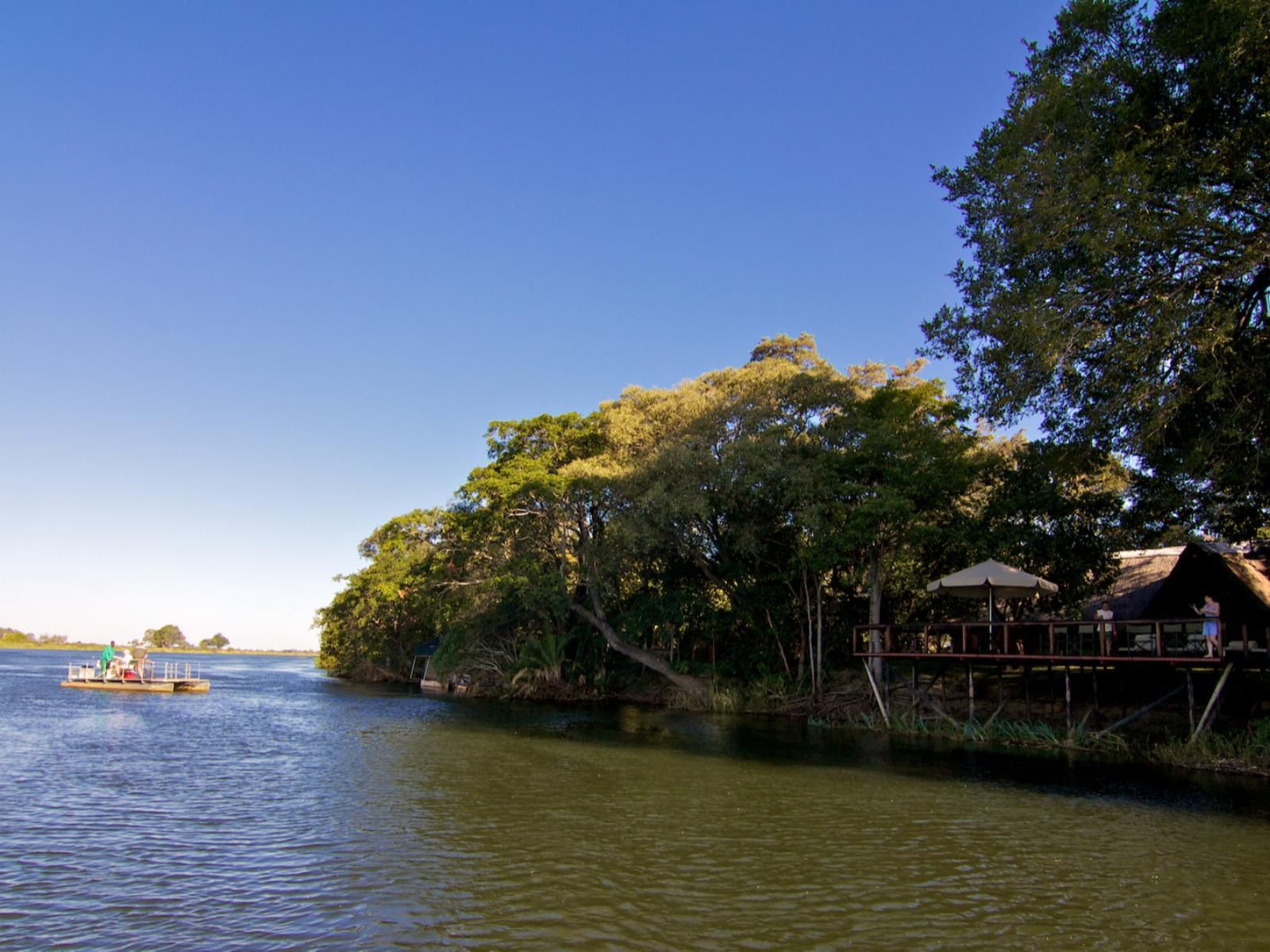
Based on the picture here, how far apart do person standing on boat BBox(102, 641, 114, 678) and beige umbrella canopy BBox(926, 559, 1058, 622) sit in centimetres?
3441

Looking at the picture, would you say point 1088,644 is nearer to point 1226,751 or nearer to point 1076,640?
point 1076,640

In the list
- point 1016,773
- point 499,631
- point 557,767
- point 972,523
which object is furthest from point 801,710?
point 499,631

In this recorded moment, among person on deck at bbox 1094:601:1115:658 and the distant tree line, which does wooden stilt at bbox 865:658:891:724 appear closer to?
the distant tree line

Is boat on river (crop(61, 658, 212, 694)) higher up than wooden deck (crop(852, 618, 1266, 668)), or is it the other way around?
wooden deck (crop(852, 618, 1266, 668))

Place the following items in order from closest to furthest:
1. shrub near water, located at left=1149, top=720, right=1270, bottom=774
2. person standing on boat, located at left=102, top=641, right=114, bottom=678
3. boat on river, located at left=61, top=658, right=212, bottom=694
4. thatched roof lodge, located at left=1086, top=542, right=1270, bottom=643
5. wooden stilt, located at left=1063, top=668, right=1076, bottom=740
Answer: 1. shrub near water, located at left=1149, top=720, right=1270, bottom=774
2. wooden stilt, located at left=1063, top=668, right=1076, bottom=740
3. thatched roof lodge, located at left=1086, top=542, right=1270, bottom=643
4. boat on river, located at left=61, top=658, right=212, bottom=694
5. person standing on boat, located at left=102, top=641, right=114, bottom=678

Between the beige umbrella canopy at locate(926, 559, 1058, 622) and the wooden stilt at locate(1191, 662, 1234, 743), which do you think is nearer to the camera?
the wooden stilt at locate(1191, 662, 1234, 743)

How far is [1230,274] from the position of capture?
13.1 meters

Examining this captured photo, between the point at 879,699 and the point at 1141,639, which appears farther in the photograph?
the point at 879,699

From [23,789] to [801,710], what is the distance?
21044 millimetres

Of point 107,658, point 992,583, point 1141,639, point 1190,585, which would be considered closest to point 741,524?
point 992,583

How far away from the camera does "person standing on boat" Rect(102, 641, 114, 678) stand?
120 ft

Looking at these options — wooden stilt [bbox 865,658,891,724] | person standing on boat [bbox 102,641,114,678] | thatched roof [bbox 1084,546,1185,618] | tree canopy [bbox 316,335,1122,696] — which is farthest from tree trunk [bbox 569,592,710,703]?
person standing on boat [bbox 102,641,114,678]

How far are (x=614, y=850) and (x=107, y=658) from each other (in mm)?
36014

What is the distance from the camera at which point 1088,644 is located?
24344 millimetres
